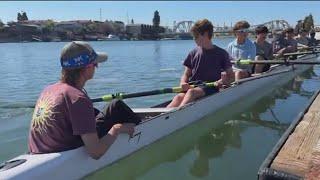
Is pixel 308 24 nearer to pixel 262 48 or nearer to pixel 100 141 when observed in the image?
pixel 262 48

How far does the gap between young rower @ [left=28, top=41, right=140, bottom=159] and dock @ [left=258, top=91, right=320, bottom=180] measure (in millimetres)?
1691

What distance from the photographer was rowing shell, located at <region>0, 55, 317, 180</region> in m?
4.26

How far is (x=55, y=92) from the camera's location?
4.46 m

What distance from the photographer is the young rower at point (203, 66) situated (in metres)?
7.83

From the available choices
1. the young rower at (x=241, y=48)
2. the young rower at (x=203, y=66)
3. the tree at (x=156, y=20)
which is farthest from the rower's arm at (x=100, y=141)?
the tree at (x=156, y=20)

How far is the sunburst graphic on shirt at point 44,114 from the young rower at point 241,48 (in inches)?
263

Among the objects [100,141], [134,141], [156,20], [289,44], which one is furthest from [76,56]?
[156,20]

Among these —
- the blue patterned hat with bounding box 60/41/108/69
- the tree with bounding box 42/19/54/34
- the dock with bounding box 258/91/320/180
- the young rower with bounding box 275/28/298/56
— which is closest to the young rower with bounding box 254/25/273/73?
the young rower with bounding box 275/28/298/56

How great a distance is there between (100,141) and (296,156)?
1.98 metres

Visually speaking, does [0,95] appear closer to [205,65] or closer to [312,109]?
[205,65]

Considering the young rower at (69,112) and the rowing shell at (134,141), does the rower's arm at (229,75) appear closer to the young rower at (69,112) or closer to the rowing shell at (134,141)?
the rowing shell at (134,141)

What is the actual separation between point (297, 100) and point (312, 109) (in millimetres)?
4856

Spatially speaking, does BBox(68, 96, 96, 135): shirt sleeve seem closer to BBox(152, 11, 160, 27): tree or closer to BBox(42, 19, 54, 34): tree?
BBox(42, 19, 54, 34): tree

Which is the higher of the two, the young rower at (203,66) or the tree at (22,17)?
the tree at (22,17)
